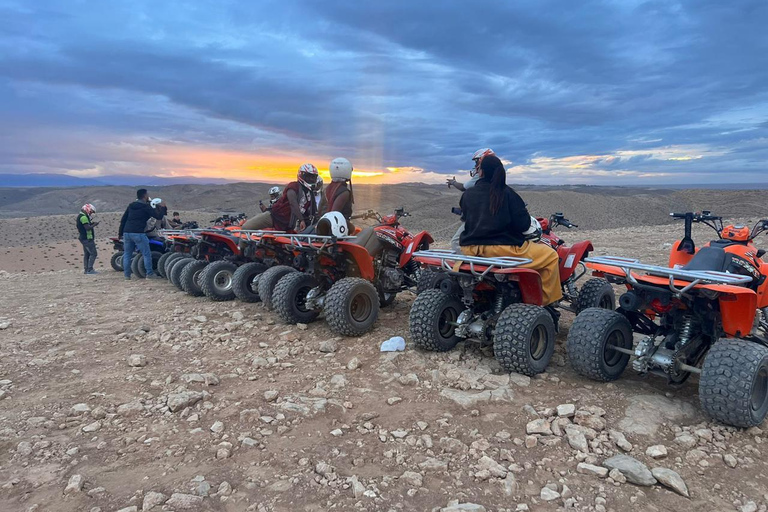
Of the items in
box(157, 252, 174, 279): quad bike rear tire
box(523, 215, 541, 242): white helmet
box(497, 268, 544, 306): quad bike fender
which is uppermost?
box(523, 215, 541, 242): white helmet

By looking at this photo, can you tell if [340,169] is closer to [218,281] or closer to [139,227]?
[218,281]

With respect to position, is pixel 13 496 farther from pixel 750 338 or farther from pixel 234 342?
pixel 750 338

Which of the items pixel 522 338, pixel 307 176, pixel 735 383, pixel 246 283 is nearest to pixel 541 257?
pixel 522 338

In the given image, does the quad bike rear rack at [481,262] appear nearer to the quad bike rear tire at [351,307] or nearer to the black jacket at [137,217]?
the quad bike rear tire at [351,307]

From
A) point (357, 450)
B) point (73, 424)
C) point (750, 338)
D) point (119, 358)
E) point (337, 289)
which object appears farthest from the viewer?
point (337, 289)

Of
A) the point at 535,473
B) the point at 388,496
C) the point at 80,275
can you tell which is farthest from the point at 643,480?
the point at 80,275

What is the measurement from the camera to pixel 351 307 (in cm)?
557

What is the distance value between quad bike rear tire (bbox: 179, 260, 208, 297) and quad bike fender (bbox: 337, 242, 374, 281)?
347 centimetres

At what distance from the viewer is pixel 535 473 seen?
115 inches

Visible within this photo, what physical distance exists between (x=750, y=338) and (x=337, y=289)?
379cm

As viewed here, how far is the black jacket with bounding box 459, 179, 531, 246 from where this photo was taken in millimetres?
4363

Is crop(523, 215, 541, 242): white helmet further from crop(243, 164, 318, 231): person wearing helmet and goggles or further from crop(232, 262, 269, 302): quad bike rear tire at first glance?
crop(232, 262, 269, 302): quad bike rear tire

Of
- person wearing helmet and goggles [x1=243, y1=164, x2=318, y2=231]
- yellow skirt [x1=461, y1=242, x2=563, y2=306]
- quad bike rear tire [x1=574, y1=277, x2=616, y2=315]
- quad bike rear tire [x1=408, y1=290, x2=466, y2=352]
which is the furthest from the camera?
person wearing helmet and goggles [x1=243, y1=164, x2=318, y2=231]

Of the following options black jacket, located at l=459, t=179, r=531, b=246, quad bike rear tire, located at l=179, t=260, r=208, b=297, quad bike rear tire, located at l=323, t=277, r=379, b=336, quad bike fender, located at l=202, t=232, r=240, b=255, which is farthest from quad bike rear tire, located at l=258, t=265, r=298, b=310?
black jacket, located at l=459, t=179, r=531, b=246
